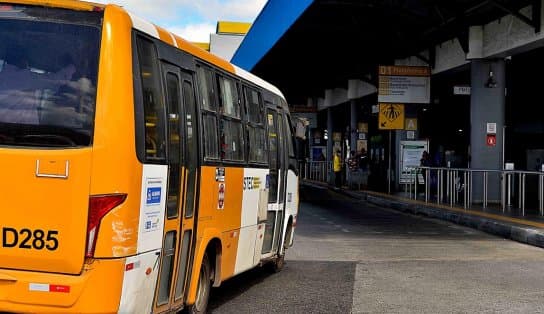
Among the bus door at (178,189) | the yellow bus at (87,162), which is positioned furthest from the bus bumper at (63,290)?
the bus door at (178,189)

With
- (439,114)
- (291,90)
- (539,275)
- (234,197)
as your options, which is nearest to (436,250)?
(539,275)

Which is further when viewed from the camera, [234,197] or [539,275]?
[539,275]

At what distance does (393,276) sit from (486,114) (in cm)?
1275

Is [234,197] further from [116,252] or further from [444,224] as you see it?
[444,224]

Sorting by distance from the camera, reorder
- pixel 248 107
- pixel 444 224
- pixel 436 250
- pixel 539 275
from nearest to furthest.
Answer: pixel 248 107 < pixel 539 275 < pixel 436 250 < pixel 444 224

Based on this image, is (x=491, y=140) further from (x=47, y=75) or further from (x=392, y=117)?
(x=47, y=75)

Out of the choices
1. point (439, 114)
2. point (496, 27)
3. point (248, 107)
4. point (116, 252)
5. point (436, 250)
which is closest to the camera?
point (116, 252)

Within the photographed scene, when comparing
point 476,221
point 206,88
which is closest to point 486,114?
point 476,221

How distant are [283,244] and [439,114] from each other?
29831mm

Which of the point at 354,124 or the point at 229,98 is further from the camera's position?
the point at 354,124

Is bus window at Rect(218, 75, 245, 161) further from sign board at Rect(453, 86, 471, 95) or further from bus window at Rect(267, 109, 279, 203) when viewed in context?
sign board at Rect(453, 86, 471, 95)

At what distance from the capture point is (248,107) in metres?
8.77

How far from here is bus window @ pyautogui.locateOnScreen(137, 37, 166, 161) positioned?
17.9 feet

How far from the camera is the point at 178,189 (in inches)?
236
